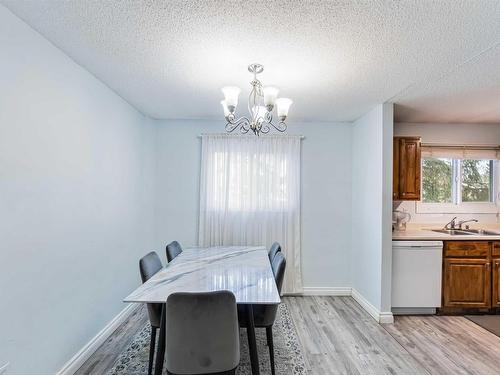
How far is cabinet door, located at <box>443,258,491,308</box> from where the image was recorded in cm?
330

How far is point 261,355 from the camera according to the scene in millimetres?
2465

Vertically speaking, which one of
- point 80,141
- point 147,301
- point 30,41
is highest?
point 30,41

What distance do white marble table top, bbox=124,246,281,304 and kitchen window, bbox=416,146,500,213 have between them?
2.77 meters

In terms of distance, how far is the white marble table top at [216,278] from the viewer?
5.97ft

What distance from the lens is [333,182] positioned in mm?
4094

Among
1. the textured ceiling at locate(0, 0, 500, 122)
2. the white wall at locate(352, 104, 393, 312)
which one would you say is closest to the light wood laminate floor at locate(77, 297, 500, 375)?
the white wall at locate(352, 104, 393, 312)

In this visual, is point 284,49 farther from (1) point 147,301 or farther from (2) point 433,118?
(2) point 433,118

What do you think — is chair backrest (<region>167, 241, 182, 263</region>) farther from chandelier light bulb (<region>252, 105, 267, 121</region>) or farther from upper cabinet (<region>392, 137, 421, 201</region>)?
upper cabinet (<region>392, 137, 421, 201</region>)

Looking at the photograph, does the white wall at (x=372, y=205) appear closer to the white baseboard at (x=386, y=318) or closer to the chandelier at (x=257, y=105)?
the white baseboard at (x=386, y=318)

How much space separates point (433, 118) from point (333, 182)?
1.53 meters

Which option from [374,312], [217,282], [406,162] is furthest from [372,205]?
[217,282]

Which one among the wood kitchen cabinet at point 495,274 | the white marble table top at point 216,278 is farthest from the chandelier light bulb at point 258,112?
the wood kitchen cabinet at point 495,274

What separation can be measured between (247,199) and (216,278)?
74.6 inches

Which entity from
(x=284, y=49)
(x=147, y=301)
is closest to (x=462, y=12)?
(x=284, y=49)
